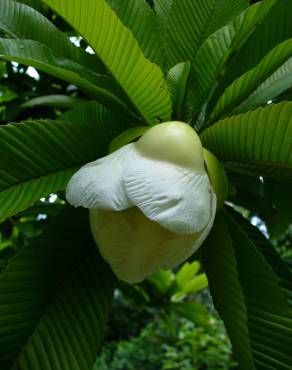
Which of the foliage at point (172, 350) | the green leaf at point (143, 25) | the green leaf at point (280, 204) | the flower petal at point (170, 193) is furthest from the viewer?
the foliage at point (172, 350)

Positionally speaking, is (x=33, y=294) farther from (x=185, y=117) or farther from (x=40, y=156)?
(x=185, y=117)

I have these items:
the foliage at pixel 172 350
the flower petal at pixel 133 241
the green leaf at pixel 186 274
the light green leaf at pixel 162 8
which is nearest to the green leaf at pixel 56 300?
the flower petal at pixel 133 241

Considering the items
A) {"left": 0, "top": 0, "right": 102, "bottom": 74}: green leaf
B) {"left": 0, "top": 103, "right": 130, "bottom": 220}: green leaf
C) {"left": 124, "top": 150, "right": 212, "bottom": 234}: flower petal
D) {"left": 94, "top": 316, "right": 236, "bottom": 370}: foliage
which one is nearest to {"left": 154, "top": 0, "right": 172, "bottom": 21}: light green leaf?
{"left": 0, "top": 0, "right": 102, "bottom": 74}: green leaf

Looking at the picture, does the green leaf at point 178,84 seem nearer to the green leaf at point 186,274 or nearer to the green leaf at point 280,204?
the green leaf at point 280,204

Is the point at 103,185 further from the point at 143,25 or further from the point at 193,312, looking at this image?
the point at 193,312

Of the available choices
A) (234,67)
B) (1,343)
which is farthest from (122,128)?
(1,343)

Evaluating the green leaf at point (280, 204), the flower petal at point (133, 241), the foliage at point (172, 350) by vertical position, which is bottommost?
the foliage at point (172, 350)

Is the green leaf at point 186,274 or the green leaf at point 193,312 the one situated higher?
the green leaf at point 186,274
